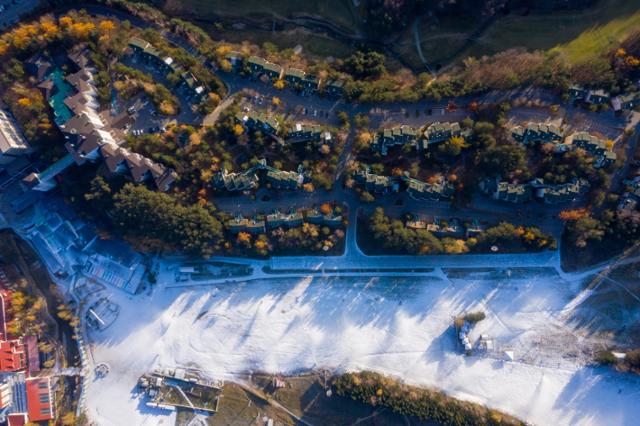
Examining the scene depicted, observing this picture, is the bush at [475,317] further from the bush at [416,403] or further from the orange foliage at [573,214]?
the orange foliage at [573,214]

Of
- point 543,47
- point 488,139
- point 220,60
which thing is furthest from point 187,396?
point 543,47

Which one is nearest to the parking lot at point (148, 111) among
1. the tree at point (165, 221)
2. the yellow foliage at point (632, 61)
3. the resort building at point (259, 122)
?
the resort building at point (259, 122)

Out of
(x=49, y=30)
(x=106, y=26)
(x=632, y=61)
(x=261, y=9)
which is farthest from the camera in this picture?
(x=261, y=9)

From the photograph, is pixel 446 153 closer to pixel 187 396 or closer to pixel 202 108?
pixel 202 108

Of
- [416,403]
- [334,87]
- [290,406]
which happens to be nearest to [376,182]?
[334,87]

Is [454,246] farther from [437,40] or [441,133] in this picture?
[437,40]

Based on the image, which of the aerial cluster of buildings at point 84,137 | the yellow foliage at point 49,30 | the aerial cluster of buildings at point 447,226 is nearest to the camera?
the aerial cluster of buildings at point 84,137

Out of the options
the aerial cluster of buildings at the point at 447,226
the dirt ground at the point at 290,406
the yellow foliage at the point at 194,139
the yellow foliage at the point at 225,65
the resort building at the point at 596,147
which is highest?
the yellow foliage at the point at 225,65

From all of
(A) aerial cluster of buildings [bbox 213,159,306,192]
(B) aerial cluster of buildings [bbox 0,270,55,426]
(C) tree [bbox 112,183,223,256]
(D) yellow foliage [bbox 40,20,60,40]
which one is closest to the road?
A: (A) aerial cluster of buildings [bbox 213,159,306,192]
